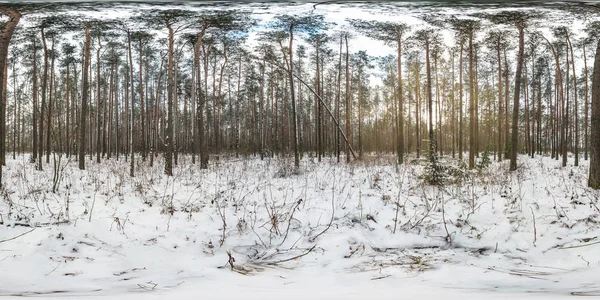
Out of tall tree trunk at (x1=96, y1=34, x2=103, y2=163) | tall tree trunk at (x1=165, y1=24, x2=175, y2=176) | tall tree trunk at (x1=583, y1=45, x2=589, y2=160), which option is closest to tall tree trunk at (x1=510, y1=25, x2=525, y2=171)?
tall tree trunk at (x1=583, y1=45, x2=589, y2=160)

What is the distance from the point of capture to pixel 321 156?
5.49 feet

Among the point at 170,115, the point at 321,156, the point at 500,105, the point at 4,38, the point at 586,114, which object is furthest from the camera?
the point at 170,115

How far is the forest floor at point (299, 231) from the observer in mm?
946

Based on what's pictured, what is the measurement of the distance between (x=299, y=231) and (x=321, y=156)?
52 cm

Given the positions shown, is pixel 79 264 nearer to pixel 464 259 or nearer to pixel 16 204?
pixel 16 204

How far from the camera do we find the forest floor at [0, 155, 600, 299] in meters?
0.95

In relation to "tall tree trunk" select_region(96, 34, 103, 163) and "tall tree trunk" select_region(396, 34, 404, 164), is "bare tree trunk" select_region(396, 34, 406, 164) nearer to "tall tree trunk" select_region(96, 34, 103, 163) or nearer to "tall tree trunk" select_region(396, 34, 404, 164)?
"tall tree trunk" select_region(396, 34, 404, 164)

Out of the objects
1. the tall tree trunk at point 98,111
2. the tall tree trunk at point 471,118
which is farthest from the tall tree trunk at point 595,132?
the tall tree trunk at point 98,111

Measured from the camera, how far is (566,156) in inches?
65.5

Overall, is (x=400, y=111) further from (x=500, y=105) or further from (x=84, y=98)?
(x=84, y=98)

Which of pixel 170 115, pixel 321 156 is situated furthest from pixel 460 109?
pixel 170 115

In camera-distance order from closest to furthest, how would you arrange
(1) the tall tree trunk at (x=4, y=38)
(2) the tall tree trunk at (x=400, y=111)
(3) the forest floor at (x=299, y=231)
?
(3) the forest floor at (x=299, y=231)
(1) the tall tree trunk at (x=4, y=38)
(2) the tall tree trunk at (x=400, y=111)

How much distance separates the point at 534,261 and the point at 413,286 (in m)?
0.55

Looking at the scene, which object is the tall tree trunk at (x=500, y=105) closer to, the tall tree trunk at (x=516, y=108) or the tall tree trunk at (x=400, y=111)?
the tall tree trunk at (x=516, y=108)
